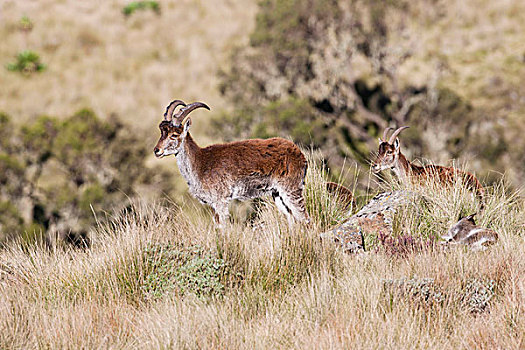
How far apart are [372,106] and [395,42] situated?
346cm

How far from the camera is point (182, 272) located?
652cm

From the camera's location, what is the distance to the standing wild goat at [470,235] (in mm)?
7336

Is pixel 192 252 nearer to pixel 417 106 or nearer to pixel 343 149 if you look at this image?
pixel 343 149

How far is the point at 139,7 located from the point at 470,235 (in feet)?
145

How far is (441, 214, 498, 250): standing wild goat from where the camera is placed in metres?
7.34

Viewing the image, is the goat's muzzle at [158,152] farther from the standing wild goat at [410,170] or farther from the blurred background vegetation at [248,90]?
the blurred background vegetation at [248,90]

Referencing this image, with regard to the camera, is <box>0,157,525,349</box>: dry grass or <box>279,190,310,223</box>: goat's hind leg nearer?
<box>0,157,525,349</box>: dry grass

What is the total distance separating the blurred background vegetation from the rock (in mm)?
9892

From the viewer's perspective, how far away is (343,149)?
91.7 ft

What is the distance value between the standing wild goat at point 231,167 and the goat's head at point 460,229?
1.75m

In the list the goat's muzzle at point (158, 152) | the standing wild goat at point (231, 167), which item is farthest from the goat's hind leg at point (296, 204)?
the goat's muzzle at point (158, 152)

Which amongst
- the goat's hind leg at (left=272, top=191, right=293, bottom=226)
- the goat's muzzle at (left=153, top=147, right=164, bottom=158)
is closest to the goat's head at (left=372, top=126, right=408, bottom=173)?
the goat's hind leg at (left=272, top=191, right=293, bottom=226)

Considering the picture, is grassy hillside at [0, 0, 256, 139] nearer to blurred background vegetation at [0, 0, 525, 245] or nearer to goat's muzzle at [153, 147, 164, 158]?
blurred background vegetation at [0, 0, 525, 245]

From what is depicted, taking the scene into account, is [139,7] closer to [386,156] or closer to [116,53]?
[116,53]
